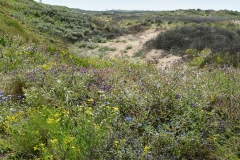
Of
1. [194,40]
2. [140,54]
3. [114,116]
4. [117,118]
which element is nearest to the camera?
[114,116]

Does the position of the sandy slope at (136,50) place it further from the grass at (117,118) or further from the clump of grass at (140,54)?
the grass at (117,118)

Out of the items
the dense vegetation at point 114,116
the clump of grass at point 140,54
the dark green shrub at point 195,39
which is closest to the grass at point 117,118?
the dense vegetation at point 114,116

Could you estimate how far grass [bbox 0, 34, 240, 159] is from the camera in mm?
3117

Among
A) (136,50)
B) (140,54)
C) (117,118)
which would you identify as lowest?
(140,54)

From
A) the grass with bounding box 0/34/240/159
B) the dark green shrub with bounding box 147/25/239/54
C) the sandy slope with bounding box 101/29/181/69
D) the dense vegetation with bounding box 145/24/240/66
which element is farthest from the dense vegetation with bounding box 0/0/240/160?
the dark green shrub with bounding box 147/25/239/54

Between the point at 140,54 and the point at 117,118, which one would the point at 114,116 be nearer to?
the point at 117,118

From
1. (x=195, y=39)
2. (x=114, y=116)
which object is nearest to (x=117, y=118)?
(x=114, y=116)

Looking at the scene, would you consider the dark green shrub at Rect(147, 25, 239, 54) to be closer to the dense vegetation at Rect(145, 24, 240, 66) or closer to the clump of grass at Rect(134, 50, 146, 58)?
the dense vegetation at Rect(145, 24, 240, 66)

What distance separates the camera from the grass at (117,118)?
3.12 metres

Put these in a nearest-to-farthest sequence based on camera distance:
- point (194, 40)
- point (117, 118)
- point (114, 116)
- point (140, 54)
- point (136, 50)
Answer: point (114, 116)
point (117, 118)
point (140, 54)
point (194, 40)
point (136, 50)

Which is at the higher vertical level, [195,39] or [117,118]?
[195,39]

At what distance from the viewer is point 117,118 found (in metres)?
3.79

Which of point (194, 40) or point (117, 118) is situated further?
point (194, 40)

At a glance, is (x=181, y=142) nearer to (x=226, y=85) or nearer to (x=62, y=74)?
(x=226, y=85)
